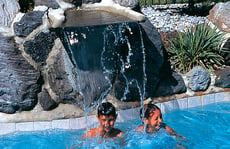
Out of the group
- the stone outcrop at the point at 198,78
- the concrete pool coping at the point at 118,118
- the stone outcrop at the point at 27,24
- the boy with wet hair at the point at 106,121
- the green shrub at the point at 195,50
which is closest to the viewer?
the boy with wet hair at the point at 106,121

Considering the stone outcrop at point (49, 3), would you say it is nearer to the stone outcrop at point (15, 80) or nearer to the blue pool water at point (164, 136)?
the stone outcrop at point (15, 80)

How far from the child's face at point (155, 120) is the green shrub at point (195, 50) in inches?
79.6

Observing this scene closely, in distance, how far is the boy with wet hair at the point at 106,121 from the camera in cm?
384

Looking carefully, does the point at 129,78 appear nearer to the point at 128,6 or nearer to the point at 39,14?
the point at 128,6

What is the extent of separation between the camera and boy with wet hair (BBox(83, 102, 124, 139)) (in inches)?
151

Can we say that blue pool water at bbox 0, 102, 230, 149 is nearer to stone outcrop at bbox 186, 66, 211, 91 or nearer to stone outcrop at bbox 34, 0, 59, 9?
stone outcrop at bbox 186, 66, 211, 91

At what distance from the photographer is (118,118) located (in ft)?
16.3

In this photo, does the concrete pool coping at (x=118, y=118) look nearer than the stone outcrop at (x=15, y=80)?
No

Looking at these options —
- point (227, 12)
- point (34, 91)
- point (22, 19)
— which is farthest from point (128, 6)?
point (227, 12)

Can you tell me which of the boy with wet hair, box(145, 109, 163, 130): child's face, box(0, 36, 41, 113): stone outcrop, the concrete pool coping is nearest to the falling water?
the concrete pool coping

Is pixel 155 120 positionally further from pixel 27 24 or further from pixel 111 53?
pixel 27 24

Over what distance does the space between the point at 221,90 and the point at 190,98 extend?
61 cm

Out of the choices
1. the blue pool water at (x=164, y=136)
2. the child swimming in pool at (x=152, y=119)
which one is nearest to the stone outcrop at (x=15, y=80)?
the blue pool water at (x=164, y=136)

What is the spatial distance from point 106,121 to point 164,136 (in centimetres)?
84
